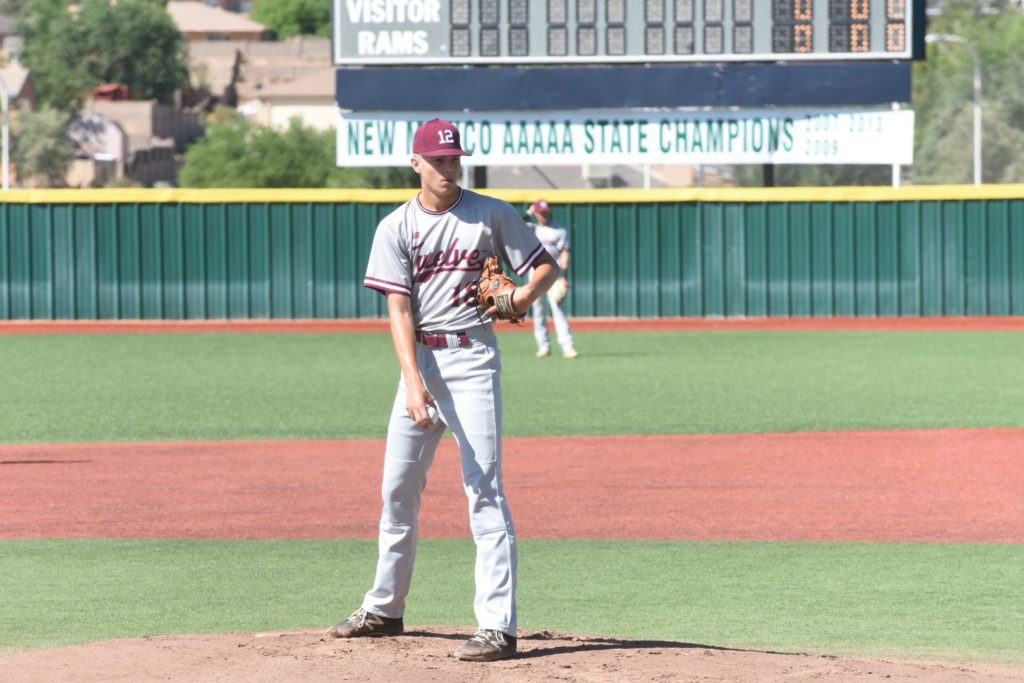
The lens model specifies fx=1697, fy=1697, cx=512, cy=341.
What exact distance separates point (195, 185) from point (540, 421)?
67200mm

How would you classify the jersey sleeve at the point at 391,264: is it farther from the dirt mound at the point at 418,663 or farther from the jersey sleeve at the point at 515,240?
the dirt mound at the point at 418,663

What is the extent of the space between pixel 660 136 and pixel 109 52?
9458 cm

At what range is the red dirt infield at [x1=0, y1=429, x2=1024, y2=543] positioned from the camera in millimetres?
10125

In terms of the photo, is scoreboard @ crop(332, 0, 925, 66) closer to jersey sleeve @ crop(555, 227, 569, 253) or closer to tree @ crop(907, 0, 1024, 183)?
jersey sleeve @ crop(555, 227, 569, 253)

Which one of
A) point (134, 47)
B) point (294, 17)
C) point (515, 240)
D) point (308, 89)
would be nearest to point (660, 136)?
point (515, 240)

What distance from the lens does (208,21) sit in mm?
163125

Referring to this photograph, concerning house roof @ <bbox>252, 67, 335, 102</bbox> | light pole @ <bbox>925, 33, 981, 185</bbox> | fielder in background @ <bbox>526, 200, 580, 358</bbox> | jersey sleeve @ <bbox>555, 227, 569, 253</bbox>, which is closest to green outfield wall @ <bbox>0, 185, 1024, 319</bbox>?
light pole @ <bbox>925, 33, 981, 185</bbox>

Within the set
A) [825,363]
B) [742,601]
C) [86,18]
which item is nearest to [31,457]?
[742,601]

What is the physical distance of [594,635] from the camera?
23.0 feet

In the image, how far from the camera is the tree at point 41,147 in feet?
288

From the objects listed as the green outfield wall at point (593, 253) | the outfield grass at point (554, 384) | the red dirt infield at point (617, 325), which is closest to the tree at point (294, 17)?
the green outfield wall at point (593, 253)

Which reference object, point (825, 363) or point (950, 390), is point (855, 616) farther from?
point (825, 363)

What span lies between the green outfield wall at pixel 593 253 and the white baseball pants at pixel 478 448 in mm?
21670

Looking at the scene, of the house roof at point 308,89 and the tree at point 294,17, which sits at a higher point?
the tree at point 294,17
